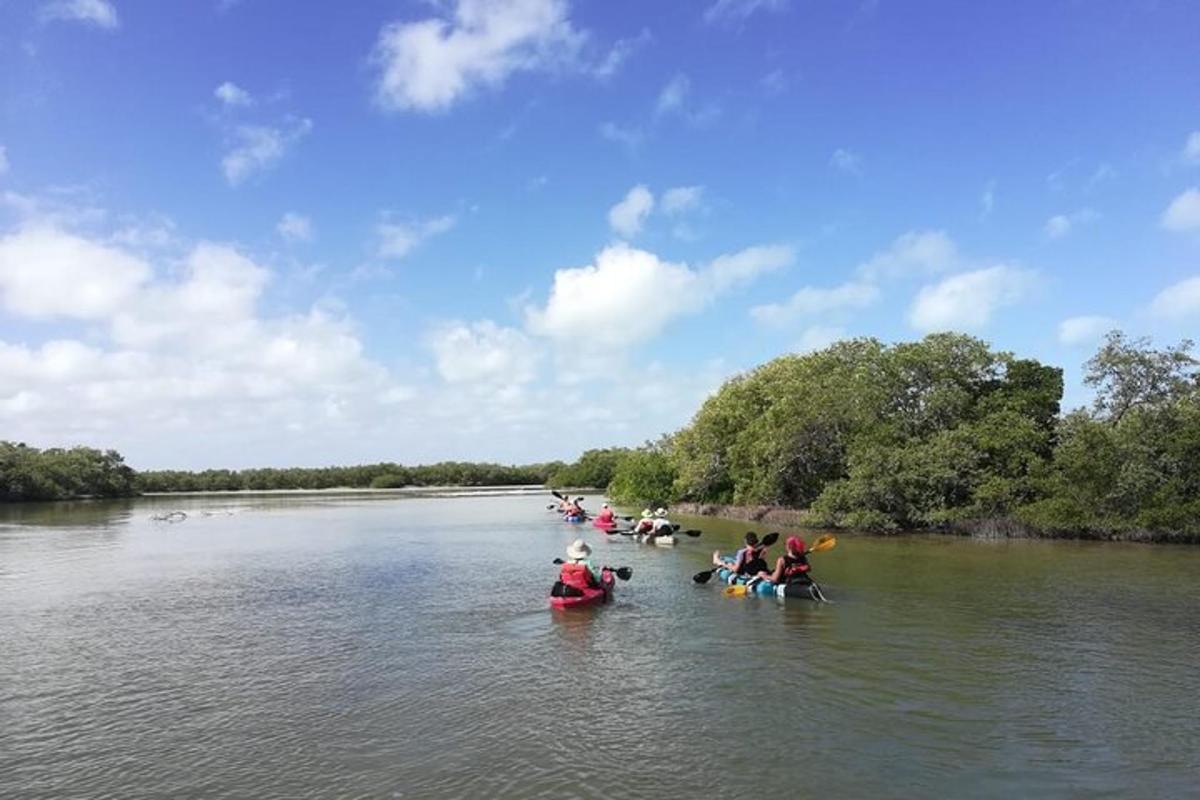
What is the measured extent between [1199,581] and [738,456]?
2885 cm

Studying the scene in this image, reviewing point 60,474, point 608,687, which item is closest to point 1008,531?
point 608,687

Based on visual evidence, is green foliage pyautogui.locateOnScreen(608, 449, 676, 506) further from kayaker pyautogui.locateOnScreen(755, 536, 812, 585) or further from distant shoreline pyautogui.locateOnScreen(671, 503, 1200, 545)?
kayaker pyautogui.locateOnScreen(755, 536, 812, 585)

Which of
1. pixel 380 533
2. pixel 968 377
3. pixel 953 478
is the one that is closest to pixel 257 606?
pixel 380 533

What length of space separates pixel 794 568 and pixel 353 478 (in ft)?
443

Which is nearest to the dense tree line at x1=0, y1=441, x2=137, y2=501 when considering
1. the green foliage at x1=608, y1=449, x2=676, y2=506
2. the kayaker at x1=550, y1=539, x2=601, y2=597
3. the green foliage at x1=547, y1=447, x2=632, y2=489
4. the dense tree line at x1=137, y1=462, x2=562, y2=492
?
the dense tree line at x1=137, y1=462, x2=562, y2=492

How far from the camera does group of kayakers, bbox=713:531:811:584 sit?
19.2m

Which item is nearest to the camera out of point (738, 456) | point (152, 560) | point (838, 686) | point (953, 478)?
point (838, 686)

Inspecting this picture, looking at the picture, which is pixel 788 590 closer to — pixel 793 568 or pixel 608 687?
pixel 793 568

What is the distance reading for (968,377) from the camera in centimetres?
3888

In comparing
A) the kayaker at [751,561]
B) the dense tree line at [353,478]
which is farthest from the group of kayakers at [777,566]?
the dense tree line at [353,478]

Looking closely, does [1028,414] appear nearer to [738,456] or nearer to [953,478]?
[953,478]

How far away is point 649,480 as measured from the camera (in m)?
63.2

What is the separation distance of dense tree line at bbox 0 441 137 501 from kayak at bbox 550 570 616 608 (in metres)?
89.9

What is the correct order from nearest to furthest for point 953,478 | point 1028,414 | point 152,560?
point 152,560 → point 953,478 → point 1028,414
